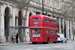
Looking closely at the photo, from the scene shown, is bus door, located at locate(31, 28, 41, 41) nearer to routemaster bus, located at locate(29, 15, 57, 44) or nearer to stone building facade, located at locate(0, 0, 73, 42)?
routemaster bus, located at locate(29, 15, 57, 44)

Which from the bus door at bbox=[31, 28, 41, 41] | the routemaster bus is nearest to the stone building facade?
the bus door at bbox=[31, 28, 41, 41]

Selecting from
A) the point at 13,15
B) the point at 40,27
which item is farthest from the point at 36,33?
the point at 13,15

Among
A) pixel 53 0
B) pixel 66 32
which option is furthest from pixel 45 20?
pixel 66 32

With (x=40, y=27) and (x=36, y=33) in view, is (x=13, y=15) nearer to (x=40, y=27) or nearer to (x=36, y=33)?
(x=36, y=33)

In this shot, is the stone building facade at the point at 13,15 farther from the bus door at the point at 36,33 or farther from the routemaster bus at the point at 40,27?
the routemaster bus at the point at 40,27

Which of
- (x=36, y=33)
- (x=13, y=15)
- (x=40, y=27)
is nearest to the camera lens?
(x=40, y=27)

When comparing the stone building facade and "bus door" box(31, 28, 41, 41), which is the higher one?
the stone building facade

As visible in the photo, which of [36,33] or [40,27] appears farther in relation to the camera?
[36,33]

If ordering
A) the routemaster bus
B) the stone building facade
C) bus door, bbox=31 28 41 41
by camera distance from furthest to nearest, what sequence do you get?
the stone building facade → bus door, bbox=31 28 41 41 → the routemaster bus

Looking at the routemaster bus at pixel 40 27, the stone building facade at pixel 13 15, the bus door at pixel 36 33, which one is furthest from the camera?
the stone building facade at pixel 13 15

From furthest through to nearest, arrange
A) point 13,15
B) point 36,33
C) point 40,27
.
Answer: point 13,15 → point 36,33 → point 40,27

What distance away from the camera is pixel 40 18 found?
36.6 metres

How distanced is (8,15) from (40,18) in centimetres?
1225

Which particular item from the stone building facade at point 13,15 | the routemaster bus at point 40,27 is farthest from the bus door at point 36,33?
the stone building facade at point 13,15
